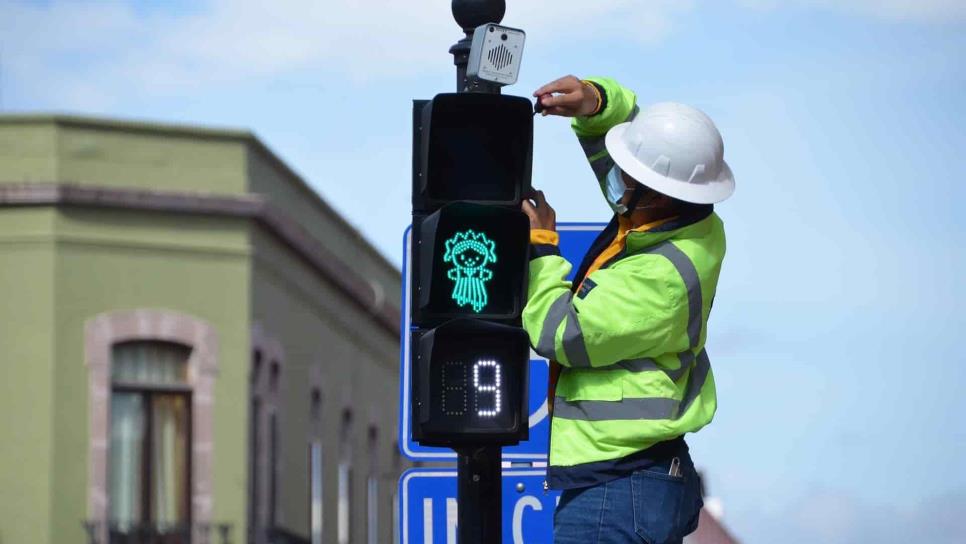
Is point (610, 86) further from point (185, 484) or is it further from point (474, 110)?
point (185, 484)

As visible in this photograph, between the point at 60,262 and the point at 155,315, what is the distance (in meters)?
1.45

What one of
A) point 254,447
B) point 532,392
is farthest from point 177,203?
point 532,392

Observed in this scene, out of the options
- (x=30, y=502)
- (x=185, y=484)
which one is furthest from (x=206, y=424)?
(x=30, y=502)

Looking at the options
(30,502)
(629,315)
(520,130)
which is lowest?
(30,502)

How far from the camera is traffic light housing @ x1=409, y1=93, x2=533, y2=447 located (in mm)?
7055

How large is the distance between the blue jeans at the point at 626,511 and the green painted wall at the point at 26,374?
66.7 ft

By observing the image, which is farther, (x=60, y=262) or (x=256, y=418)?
(x=256, y=418)

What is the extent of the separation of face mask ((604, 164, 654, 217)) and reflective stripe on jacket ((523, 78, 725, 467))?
0.15m

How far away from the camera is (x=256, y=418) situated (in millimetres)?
28594

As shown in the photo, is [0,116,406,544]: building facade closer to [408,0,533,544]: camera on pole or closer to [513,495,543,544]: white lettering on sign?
[513,495,543,544]: white lettering on sign

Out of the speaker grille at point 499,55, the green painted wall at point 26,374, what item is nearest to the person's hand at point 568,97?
the speaker grille at point 499,55

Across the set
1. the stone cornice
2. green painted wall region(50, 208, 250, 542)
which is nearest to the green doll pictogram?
green painted wall region(50, 208, 250, 542)

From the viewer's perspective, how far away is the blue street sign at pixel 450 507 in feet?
31.8

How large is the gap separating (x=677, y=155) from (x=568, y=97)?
757mm
